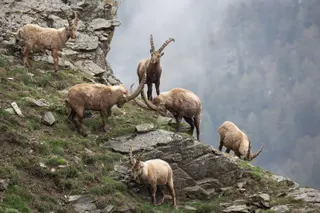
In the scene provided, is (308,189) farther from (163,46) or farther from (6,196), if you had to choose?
(6,196)

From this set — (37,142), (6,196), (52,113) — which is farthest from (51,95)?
(6,196)

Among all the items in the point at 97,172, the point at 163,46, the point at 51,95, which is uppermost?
the point at 163,46

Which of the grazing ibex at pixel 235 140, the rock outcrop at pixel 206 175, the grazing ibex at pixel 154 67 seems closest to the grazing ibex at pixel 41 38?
the grazing ibex at pixel 154 67

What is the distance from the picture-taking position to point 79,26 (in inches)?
1030

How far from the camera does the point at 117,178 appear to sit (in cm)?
1498

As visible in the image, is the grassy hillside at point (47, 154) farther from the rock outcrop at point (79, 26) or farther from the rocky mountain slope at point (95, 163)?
the rock outcrop at point (79, 26)

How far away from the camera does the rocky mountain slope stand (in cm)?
1320

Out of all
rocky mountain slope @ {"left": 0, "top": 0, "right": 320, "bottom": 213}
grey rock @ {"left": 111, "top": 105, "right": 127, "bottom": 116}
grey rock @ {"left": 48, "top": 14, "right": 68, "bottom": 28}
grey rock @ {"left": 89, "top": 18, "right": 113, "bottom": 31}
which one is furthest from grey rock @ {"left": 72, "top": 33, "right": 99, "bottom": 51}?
grey rock @ {"left": 111, "top": 105, "right": 127, "bottom": 116}

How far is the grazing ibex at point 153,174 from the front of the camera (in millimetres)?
14380

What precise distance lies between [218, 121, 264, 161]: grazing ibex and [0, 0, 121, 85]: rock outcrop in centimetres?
606

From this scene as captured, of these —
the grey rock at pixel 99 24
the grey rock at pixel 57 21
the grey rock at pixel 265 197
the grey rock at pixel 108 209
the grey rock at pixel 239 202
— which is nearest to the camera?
the grey rock at pixel 108 209

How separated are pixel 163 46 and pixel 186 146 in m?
5.12

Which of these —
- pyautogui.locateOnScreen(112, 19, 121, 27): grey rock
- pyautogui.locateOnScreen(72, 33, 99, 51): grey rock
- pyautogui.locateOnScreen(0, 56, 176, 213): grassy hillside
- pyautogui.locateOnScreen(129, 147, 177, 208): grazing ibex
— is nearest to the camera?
pyautogui.locateOnScreen(0, 56, 176, 213): grassy hillside

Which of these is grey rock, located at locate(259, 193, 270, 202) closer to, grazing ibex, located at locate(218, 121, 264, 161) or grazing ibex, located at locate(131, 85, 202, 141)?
grazing ibex, located at locate(131, 85, 202, 141)
